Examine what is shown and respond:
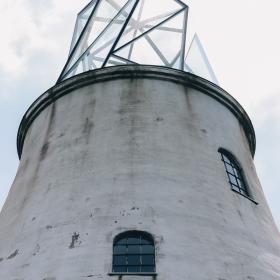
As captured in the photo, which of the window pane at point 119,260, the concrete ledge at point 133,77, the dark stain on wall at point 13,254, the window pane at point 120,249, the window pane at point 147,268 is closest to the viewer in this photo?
the window pane at point 147,268

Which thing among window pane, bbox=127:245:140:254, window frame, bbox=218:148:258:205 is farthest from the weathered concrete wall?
window pane, bbox=127:245:140:254

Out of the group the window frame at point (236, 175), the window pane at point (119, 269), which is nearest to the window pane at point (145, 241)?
the window pane at point (119, 269)

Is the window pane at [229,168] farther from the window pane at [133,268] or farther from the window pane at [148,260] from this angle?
the window pane at [133,268]

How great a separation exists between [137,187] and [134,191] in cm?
→ 17

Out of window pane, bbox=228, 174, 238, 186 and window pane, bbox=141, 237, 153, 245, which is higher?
window pane, bbox=228, 174, 238, 186

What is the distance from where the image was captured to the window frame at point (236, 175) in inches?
503

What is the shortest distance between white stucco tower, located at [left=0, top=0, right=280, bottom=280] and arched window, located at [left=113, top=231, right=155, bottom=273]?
23 mm

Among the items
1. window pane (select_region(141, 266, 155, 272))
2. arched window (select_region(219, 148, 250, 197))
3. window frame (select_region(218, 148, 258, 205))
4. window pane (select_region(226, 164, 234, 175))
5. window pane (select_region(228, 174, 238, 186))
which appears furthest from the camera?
window pane (select_region(226, 164, 234, 175))

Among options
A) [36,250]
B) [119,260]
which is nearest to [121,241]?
[119,260]

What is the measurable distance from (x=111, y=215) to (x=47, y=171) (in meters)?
2.98

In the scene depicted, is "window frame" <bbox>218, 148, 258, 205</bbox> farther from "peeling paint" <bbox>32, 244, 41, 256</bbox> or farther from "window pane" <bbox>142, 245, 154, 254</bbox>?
"peeling paint" <bbox>32, 244, 41, 256</bbox>

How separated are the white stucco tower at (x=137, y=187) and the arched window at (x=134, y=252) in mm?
23

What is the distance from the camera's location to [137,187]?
1116 cm

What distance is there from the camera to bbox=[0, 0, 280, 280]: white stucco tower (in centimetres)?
969
